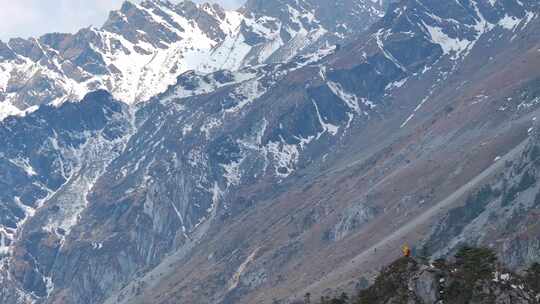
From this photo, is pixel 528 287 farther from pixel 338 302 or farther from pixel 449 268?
pixel 338 302

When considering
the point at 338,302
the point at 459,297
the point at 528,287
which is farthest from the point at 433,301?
the point at 338,302

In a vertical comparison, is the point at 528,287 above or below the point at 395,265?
below

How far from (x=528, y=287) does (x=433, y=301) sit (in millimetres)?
11969

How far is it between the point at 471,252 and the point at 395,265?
9.97 metres

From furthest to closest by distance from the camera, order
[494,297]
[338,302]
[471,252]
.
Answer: [338,302], [471,252], [494,297]

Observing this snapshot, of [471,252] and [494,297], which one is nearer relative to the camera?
[494,297]

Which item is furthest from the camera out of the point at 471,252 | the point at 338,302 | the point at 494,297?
the point at 338,302

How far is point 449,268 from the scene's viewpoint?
13575 centimetres

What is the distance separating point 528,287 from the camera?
132625 millimetres

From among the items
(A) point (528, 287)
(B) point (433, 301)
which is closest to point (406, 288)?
(B) point (433, 301)

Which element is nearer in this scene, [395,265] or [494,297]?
[494,297]

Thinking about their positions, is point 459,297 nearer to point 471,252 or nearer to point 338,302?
point 471,252

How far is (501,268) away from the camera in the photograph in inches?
5231

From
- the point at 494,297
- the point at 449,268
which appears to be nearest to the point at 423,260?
the point at 449,268
